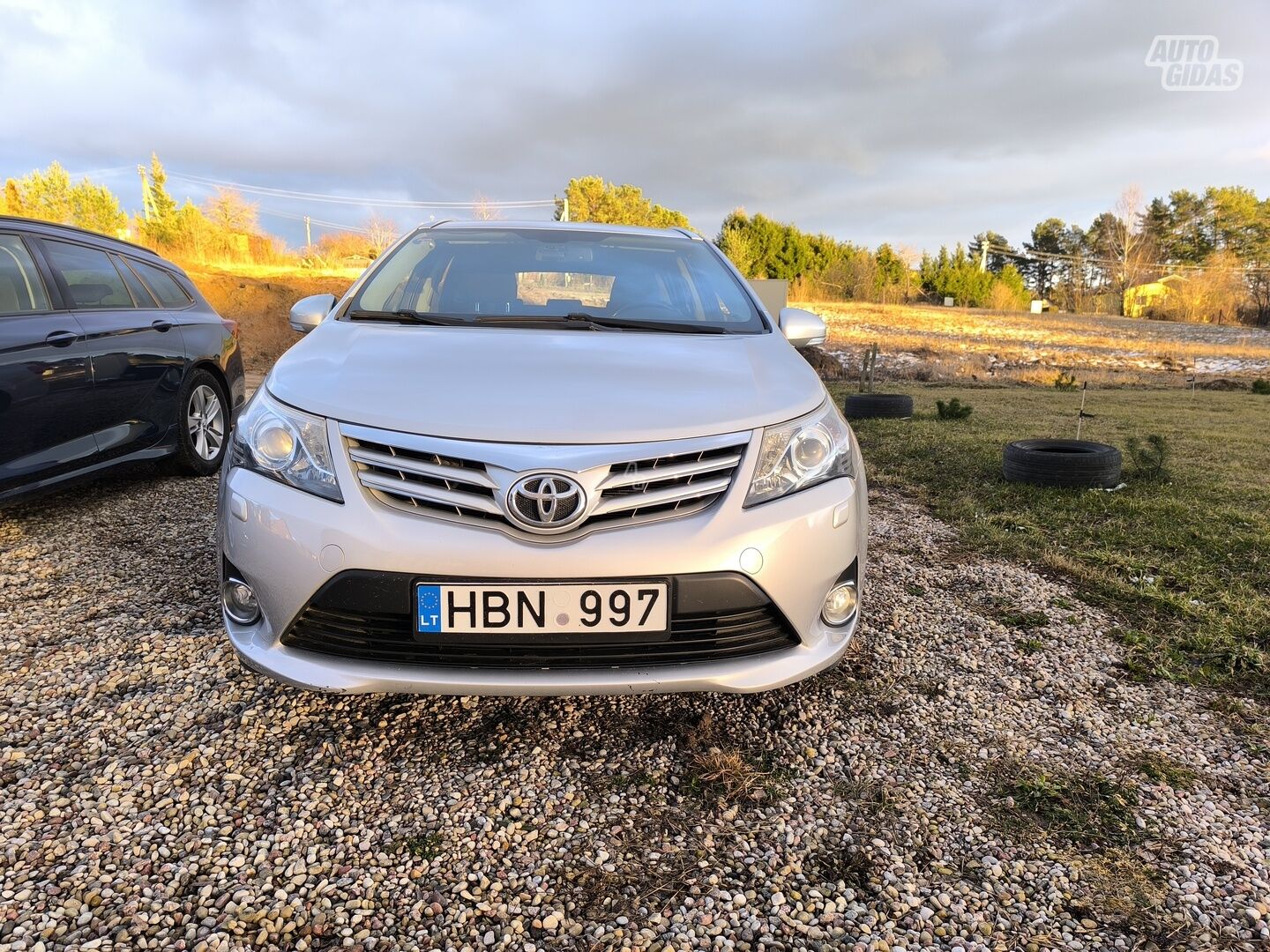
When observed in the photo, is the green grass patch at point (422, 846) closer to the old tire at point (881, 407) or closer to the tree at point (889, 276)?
the old tire at point (881, 407)

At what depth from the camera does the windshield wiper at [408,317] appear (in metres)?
2.62

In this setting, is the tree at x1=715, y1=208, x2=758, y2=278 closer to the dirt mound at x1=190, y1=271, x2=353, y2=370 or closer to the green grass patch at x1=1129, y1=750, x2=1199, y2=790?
the dirt mound at x1=190, y1=271, x2=353, y2=370

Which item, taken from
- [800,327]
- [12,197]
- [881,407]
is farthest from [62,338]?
[12,197]

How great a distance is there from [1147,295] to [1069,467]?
5208 centimetres

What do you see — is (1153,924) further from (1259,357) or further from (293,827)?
(1259,357)

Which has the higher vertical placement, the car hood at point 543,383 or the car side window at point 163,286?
the car side window at point 163,286

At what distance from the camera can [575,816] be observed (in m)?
1.81

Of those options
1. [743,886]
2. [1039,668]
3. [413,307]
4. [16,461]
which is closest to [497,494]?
[743,886]

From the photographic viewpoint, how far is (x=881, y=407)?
8.28 meters

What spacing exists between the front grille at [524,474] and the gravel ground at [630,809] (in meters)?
0.70

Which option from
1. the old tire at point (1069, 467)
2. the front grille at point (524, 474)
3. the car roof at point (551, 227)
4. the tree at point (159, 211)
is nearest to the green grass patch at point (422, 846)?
the front grille at point (524, 474)

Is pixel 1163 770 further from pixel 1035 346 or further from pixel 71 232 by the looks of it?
pixel 1035 346

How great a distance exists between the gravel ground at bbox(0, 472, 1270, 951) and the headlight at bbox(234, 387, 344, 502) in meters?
0.74

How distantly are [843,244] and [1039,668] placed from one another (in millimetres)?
48067
